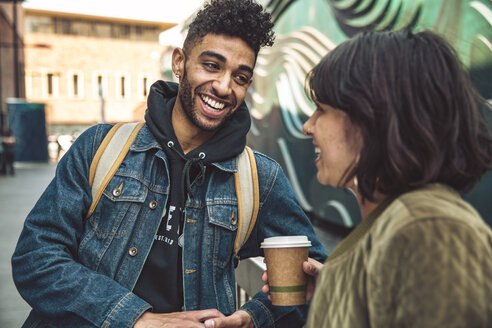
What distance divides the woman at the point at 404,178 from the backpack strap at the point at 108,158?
97 cm

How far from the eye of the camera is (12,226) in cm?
677

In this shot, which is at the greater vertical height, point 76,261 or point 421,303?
point 421,303

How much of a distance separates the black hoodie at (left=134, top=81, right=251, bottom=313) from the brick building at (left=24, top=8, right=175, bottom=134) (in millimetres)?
36116

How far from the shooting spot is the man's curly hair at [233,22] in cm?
206

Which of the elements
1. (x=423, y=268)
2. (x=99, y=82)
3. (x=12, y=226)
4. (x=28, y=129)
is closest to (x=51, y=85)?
(x=99, y=82)

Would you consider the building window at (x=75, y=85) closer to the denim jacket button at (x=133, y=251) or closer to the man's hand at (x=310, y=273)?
the denim jacket button at (x=133, y=251)

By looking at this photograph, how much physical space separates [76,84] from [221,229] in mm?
39185

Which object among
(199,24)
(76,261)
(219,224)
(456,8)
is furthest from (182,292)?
(456,8)

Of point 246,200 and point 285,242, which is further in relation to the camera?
point 246,200

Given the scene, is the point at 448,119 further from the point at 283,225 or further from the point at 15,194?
the point at 15,194

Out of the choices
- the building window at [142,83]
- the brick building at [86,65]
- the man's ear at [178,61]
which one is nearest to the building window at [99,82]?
the brick building at [86,65]

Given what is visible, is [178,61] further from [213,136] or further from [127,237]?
[127,237]

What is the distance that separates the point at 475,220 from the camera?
0.91 metres

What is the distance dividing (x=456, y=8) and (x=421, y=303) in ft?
12.6
